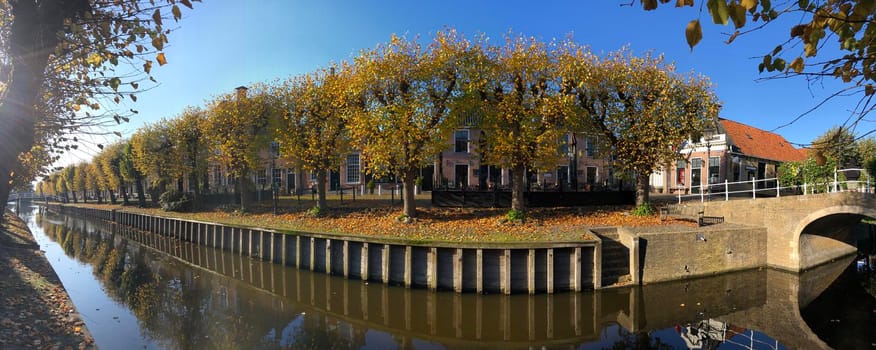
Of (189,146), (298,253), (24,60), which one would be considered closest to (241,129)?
(189,146)

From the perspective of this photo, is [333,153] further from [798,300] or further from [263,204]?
[798,300]

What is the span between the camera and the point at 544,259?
41.1 ft

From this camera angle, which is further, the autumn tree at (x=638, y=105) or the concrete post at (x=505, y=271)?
the autumn tree at (x=638, y=105)

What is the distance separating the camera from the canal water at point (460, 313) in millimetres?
9148

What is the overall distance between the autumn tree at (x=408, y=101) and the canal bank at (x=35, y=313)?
10.1 metres

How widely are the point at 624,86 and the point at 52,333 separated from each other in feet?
65.0

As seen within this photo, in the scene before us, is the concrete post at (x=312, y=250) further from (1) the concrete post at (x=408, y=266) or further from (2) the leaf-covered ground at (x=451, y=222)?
(1) the concrete post at (x=408, y=266)

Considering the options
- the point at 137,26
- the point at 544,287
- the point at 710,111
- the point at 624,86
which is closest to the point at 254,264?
the point at 544,287

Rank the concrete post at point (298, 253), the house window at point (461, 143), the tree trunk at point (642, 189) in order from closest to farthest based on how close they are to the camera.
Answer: the concrete post at point (298, 253)
the tree trunk at point (642, 189)
the house window at point (461, 143)

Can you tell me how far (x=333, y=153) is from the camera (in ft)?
64.7

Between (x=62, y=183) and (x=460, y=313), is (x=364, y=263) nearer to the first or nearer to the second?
(x=460, y=313)

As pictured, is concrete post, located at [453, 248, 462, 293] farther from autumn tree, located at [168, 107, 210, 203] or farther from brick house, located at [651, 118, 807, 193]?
autumn tree, located at [168, 107, 210, 203]

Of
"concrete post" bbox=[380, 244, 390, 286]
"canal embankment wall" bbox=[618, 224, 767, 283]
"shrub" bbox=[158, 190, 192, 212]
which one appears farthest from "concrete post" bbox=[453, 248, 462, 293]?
"shrub" bbox=[158, 190, 192, 212]

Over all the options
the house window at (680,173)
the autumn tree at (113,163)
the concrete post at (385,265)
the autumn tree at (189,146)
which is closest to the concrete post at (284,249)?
the concrete post at (385,265)
